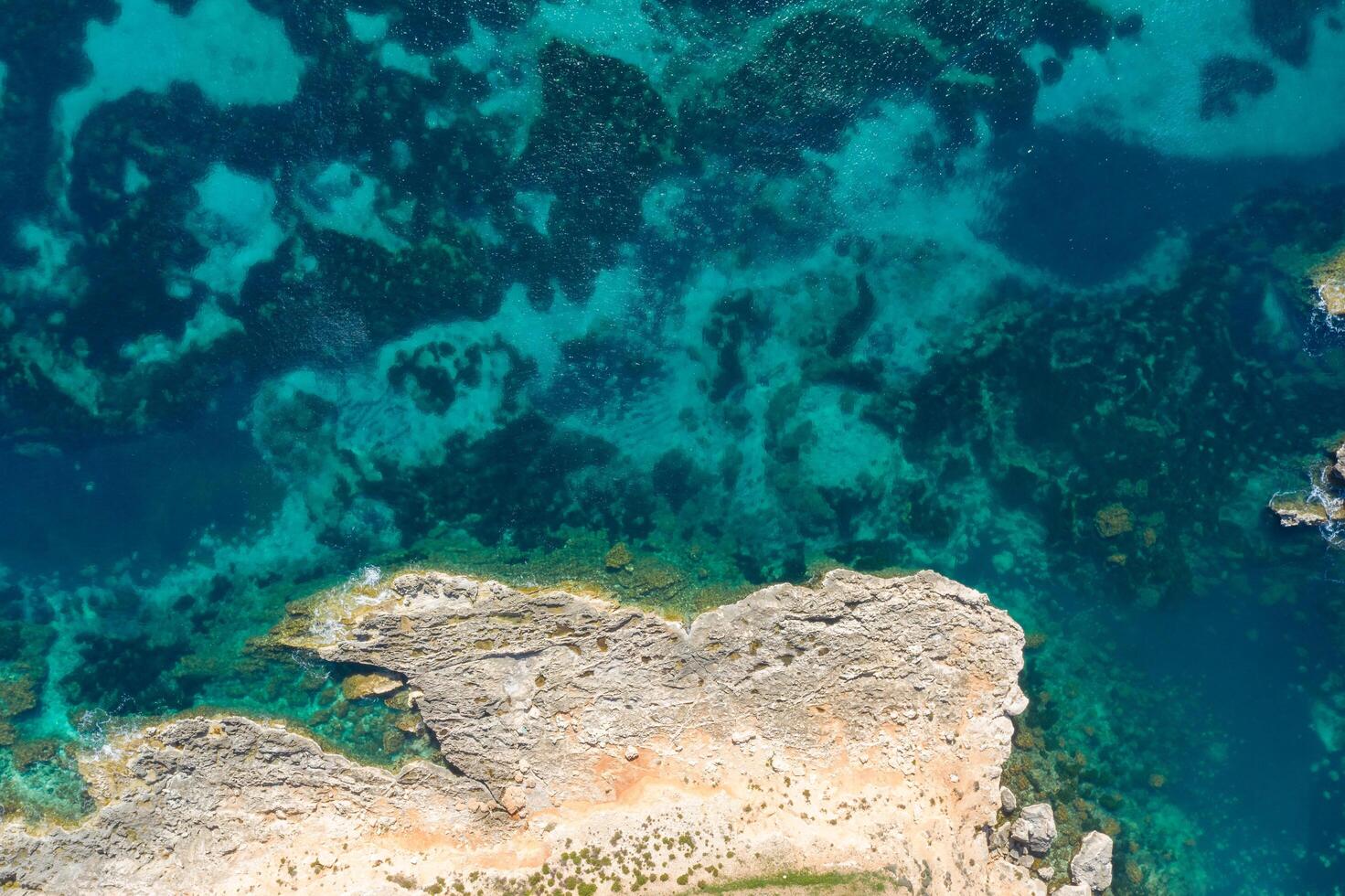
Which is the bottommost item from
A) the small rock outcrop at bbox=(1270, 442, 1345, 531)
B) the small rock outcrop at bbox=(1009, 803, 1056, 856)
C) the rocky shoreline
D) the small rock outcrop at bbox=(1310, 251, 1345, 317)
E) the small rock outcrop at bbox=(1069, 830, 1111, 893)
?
the small rock outcrop at bbox=(1069, 830, 1111, 893)

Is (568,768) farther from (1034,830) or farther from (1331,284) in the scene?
(1331,284)

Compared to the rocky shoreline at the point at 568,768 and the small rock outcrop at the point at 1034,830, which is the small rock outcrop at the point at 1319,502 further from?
the small rock outcrop at the point at 1034,830

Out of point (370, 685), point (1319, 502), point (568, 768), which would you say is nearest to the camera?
point (568, 768)

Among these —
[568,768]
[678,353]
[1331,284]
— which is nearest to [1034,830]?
[568,768]

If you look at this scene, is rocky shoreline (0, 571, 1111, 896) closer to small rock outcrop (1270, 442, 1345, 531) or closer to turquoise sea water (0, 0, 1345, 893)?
turquoise sea water (0, 0, 1345, 893)

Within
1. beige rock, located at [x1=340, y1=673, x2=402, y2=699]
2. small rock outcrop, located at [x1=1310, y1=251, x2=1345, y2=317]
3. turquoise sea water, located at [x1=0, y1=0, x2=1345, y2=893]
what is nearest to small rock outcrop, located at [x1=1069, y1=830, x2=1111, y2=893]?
turquoise sea water, located at [x1=0, y1=0, x2=1345, y2=893]

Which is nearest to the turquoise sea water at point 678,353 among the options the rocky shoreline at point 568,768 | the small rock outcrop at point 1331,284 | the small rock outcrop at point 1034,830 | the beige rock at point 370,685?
the small rock outcrop at point 1331,284

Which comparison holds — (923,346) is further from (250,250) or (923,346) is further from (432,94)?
(250,250)
